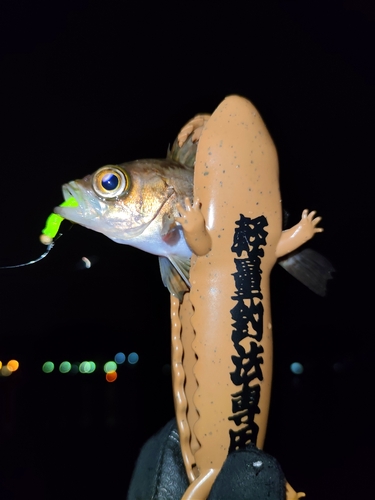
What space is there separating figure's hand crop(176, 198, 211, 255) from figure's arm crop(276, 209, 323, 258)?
0.56ft

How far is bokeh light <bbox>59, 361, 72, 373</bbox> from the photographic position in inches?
145

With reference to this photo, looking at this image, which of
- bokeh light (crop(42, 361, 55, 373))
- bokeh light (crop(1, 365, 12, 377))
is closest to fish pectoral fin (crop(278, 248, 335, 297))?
bokeh light (crop(1, 365, 12, 377))

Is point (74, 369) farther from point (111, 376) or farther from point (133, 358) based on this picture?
point (133, 358)

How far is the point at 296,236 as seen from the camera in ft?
3.23

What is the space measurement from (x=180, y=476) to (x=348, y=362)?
2973mm

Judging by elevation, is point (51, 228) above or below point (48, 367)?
above

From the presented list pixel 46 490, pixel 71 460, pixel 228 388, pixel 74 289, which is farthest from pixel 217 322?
pixel 74 289

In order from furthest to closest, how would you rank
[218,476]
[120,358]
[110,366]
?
[110,366] < [120,358] < [218,476]

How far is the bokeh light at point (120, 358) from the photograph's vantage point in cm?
361

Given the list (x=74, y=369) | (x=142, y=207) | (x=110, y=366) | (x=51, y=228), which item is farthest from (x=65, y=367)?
(x=142, y=207)

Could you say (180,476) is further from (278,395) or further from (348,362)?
(348,362)

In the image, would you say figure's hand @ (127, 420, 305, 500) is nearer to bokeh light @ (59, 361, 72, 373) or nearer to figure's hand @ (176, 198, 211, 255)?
figure's hand @ (176, 198, 211, 255)

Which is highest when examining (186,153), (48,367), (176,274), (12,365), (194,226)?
(186,153)

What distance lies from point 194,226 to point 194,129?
0.93 ft
